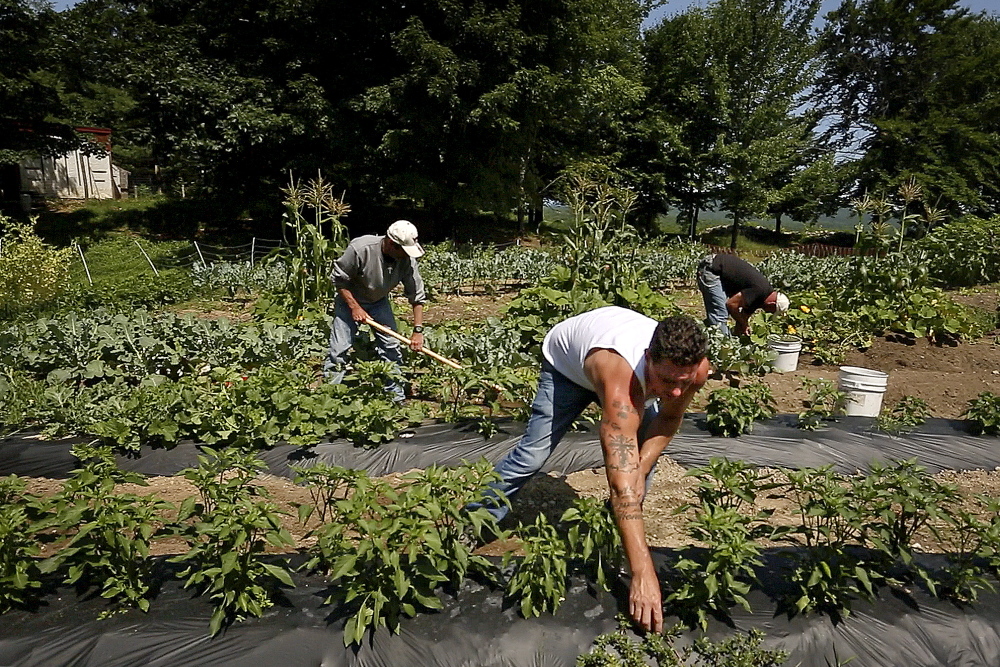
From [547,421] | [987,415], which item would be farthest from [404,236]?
[987,415]

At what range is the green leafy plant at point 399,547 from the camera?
7.45 ft

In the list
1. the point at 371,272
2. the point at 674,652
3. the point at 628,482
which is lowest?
the point at 674,652

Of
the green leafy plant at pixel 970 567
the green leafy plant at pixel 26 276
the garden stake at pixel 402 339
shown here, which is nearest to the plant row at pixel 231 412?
the garden stake at pixel 402 339

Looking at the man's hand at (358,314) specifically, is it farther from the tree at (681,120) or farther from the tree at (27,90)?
the tree at (681,120)

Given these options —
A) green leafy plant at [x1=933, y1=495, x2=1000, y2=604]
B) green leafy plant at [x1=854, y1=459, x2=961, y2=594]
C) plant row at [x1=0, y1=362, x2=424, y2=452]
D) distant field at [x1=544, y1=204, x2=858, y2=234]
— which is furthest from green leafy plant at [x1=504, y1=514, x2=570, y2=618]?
distant field at [x1=544, y1=204, x2=858, y2=234]

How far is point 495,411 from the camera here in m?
4.99

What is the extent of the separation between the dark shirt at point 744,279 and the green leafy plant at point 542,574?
14.3 feet

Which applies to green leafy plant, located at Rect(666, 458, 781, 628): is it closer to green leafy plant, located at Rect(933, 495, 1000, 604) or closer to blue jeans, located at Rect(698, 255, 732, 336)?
green leafy plant, located at Rect(933, 495, 1000, 604)

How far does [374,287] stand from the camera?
16.1 ft

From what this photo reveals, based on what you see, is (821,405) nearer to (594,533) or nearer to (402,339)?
(402,339)

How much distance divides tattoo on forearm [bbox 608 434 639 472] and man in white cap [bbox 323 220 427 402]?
241cm

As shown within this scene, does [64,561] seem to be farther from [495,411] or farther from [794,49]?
[794,49]

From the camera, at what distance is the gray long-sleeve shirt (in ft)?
15.8

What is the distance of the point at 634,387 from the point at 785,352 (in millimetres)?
4316
